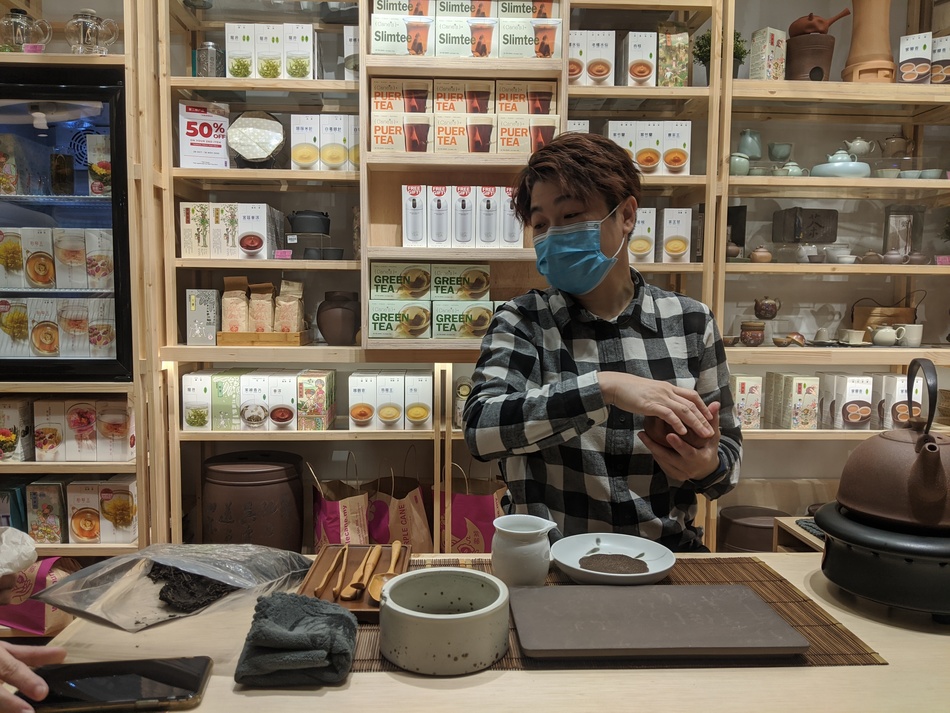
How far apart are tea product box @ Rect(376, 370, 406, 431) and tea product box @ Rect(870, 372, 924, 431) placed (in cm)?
204

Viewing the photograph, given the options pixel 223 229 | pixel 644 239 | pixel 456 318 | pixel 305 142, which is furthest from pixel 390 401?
pixel 644 239

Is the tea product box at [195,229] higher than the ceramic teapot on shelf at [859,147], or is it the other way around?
the ceramic teapot on shelf at [859,147]

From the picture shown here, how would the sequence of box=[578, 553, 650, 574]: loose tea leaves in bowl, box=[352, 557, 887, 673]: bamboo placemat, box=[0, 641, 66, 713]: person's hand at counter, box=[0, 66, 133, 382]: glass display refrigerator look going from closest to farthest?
1. box=[0, 641, 66, 713]: person's hand at counter
2. box=[352, 557, 887, 673]: bamboo placemat
3. box=[578, 553, 650, 574]: loose tea leaves in bowl
4. box=[0, 66, 133, 382]: glass display refrigerator

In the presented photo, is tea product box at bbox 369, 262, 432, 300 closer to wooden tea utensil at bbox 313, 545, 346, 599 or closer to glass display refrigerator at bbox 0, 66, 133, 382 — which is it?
glass display refrigerator at bbox 0, 66, 133, 382

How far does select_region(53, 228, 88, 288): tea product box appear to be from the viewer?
2697 millimetres

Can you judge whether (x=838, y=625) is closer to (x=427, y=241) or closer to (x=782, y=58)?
(x=427, y=241)

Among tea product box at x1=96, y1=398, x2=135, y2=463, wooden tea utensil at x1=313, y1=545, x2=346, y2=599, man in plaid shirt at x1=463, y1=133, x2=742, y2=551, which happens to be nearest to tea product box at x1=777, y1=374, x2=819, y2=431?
man in plaid shirt at x1=463, y1=133, x2=742, y2=551

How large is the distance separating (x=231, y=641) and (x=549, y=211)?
1.02 metres

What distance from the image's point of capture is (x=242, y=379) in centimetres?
276

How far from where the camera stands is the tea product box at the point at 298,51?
2.72 m

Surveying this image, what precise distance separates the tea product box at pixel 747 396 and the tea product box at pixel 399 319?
1.35 m

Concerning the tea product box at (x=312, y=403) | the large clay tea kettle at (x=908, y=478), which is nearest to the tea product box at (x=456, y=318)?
the tea product box at (x=312, y=403)

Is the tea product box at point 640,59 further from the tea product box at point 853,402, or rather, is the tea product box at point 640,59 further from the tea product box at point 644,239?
the tea product box at point 853,402

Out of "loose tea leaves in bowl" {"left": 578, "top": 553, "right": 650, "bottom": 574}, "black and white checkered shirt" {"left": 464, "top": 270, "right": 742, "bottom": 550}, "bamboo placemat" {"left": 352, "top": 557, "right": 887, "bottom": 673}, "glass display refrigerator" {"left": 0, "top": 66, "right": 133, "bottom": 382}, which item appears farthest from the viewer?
"glass display refrigerator" {"left": 0, "top": 66, "right": 133, "bottom": 382}
